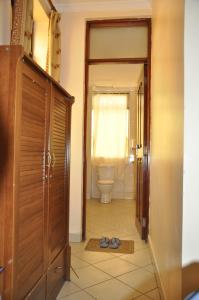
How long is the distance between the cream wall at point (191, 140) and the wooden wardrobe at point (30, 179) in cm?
73

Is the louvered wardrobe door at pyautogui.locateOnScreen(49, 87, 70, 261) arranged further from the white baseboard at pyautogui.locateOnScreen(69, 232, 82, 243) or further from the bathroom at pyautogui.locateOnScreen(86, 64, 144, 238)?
the bathroom at pyautogui.locateOnScreen(86, 64, 144, 238)

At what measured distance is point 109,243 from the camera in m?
3.05

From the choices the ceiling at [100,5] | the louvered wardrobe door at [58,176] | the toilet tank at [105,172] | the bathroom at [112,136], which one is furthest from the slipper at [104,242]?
the ceiling at [100,5]

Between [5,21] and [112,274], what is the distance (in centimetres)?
219

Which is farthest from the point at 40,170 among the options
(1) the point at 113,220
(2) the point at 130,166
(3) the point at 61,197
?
(2) the point at 130,166

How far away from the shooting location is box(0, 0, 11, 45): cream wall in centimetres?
191

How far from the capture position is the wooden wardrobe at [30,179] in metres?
1.15

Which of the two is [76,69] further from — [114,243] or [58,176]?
[114,243]

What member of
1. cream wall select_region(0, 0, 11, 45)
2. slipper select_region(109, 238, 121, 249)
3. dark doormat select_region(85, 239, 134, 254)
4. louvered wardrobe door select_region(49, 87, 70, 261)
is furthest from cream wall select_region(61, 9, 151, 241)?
cream wall select_region(0, 0, 11, 45)

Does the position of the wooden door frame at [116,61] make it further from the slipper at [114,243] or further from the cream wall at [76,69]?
the slipper at [114,243]

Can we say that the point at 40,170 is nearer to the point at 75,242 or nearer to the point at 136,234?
the point at 75,242

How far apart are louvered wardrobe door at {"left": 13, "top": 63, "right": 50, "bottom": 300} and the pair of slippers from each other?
1.49 m

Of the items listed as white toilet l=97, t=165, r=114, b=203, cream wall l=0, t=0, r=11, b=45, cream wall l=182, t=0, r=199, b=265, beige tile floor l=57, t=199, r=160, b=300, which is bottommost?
beige tile floor l=57, t=199, r=160, b=300

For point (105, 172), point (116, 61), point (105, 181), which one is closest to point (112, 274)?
point (116, 61)
